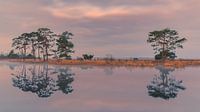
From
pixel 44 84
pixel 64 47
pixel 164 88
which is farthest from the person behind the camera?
pixel 64 47

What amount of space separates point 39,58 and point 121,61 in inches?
1160

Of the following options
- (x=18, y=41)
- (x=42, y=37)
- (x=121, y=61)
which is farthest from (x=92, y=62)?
(x=18, y=41)

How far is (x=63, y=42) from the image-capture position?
3445 inches

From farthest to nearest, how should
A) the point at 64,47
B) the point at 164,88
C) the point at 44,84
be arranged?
the point at 64,47 → the point at 44,84 → the point at 164,88

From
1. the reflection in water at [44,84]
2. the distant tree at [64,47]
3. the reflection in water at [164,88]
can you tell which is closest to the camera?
the reflection in water at [164,88]

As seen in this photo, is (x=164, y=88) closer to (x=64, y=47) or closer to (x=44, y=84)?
(x=44, y=84)

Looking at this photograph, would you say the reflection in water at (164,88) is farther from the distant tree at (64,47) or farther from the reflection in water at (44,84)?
the distant tree at (64,47)

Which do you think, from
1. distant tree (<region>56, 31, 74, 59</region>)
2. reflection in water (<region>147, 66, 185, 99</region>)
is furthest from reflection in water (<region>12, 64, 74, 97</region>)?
distant tree (<region>56, 31, 74, 59</region>)

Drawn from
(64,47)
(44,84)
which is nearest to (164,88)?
(44,84)

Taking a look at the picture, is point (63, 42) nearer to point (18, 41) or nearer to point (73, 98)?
point (18, 41)

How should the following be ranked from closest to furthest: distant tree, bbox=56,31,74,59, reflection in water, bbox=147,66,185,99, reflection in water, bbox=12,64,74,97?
reflection in water, bbox=147,66,185,99 → reflection in water, bbox=12,64,74,97 → distant tree, bbox=56,31,74,59

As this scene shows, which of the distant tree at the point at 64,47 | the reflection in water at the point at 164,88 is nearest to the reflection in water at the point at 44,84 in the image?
the reflection in water at the point at 164,88

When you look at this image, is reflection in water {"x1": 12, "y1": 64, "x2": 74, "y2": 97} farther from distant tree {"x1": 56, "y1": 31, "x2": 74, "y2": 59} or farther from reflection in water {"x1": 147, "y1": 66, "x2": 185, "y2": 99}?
distant tree {"x1": 56, "y1": 31, "x2": 74, "y2": 59}

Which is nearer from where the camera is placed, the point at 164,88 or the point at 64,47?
the point at 164,88
